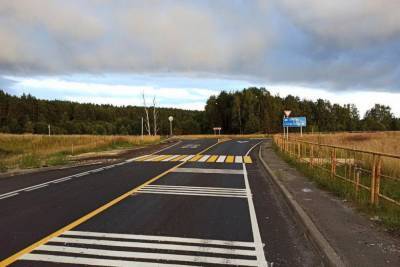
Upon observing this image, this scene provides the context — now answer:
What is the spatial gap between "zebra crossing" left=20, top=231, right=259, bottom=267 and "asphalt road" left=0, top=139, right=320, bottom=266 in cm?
1

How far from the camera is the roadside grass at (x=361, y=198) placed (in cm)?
793

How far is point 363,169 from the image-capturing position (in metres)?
11.2

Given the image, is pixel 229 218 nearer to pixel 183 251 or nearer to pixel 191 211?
pixel 191 211

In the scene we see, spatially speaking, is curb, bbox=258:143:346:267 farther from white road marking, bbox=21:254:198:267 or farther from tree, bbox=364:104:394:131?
tree, bbox=364:104:394:131

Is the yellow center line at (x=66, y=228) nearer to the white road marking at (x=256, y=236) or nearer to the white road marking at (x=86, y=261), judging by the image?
the white road marking at (x=86, y=261)

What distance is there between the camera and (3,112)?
155 m

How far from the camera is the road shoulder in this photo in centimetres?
590

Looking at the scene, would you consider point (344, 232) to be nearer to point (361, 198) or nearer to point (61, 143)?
point (361, 198)

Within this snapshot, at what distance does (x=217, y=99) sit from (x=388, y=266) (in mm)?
135589

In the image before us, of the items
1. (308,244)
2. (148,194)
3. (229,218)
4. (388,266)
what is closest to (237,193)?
(148,194)

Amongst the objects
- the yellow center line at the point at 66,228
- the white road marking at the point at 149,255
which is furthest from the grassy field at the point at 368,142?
the white road marking at the point at 149,255

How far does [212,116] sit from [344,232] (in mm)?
130709

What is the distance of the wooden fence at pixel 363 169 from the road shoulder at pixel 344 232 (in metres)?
0.65

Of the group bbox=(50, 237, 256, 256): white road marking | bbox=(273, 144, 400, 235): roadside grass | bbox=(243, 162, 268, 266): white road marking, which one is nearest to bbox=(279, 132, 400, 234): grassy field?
bbox=(273, 144, 400, 235): roadside grass
